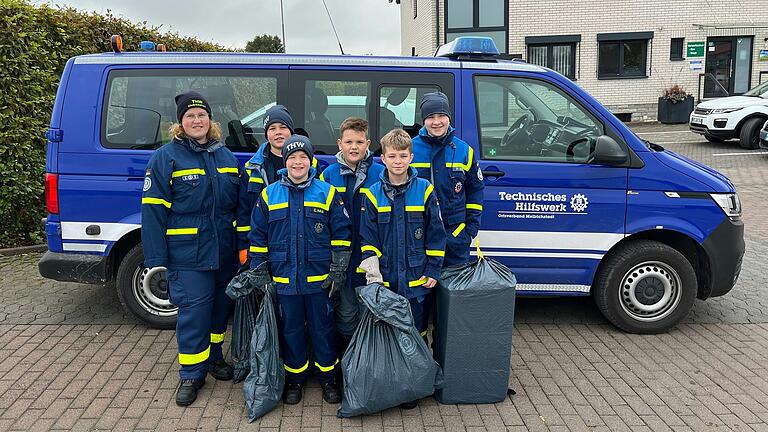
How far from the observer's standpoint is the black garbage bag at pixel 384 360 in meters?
3.44

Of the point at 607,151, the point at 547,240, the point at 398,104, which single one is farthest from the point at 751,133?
the point at 398,104

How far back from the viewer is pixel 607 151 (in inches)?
172

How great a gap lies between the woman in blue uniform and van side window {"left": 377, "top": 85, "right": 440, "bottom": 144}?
4.12 ft

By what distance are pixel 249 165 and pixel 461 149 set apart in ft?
4.29

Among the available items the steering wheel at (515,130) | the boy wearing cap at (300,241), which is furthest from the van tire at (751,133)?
the boy wearing cap at (300,241)

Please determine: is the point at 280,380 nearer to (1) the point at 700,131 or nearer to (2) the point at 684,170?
(2) the point at 684,170

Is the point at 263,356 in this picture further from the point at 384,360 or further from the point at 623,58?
the point at 623,58

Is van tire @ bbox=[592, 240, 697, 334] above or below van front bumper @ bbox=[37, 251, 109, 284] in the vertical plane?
below

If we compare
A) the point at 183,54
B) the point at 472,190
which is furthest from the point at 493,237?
the point at 183,54

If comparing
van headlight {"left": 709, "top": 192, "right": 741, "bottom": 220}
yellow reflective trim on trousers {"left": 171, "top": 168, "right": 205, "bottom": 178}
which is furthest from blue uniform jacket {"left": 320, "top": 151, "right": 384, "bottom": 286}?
van headlight {"left": 709, "top": 192, "right": 741, "bottom": 220}

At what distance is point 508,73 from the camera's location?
4.64 metres

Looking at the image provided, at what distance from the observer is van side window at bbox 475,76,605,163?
459 centimetres

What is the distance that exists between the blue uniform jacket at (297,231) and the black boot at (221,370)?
880 millimetres

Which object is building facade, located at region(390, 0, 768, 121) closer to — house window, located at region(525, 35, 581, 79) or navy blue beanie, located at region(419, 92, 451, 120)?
house window, located at region(525, 35, 581, 79)
